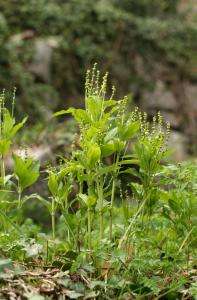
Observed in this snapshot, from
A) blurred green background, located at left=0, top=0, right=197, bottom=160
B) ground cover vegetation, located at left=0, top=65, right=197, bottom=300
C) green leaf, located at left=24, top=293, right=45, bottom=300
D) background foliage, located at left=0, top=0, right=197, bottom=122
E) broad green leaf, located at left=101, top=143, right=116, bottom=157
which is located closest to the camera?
green leaf, located at left=24, top=293, right=45, bottom=300

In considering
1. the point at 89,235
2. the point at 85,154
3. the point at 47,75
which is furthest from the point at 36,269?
the point at 47,75

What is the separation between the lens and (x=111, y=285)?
9.46 feet

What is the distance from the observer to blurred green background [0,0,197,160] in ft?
36.0

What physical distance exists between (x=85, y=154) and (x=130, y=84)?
34.2 ft

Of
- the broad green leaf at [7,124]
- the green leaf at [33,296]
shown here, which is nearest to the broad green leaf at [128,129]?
the broad green leaf at [7,124]

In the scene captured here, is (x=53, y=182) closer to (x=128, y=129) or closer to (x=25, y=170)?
(x=25, y=170)

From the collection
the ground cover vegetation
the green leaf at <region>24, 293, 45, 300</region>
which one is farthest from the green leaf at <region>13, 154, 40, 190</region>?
the green leaf at <region>24, 293, 45, 300</region>

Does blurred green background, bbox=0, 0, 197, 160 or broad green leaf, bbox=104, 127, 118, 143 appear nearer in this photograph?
broad green leaf, bbox=104, 127, 118, 143

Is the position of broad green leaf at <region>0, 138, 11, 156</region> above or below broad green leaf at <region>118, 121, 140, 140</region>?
below

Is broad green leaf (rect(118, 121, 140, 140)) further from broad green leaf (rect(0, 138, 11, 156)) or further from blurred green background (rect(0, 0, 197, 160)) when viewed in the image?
blurred green background (rect(0, 0, 197, 160))

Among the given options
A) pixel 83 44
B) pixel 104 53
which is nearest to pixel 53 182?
pixel 83 44

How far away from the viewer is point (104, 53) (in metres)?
12.5

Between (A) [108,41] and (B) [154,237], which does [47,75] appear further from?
(B) [154,237]

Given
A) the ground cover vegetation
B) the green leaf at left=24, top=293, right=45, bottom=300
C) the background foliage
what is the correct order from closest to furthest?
1. the green leaf at left=24, top=293, right=45, bottom=300
2. the ground cover vegetation
3. the background foliage
